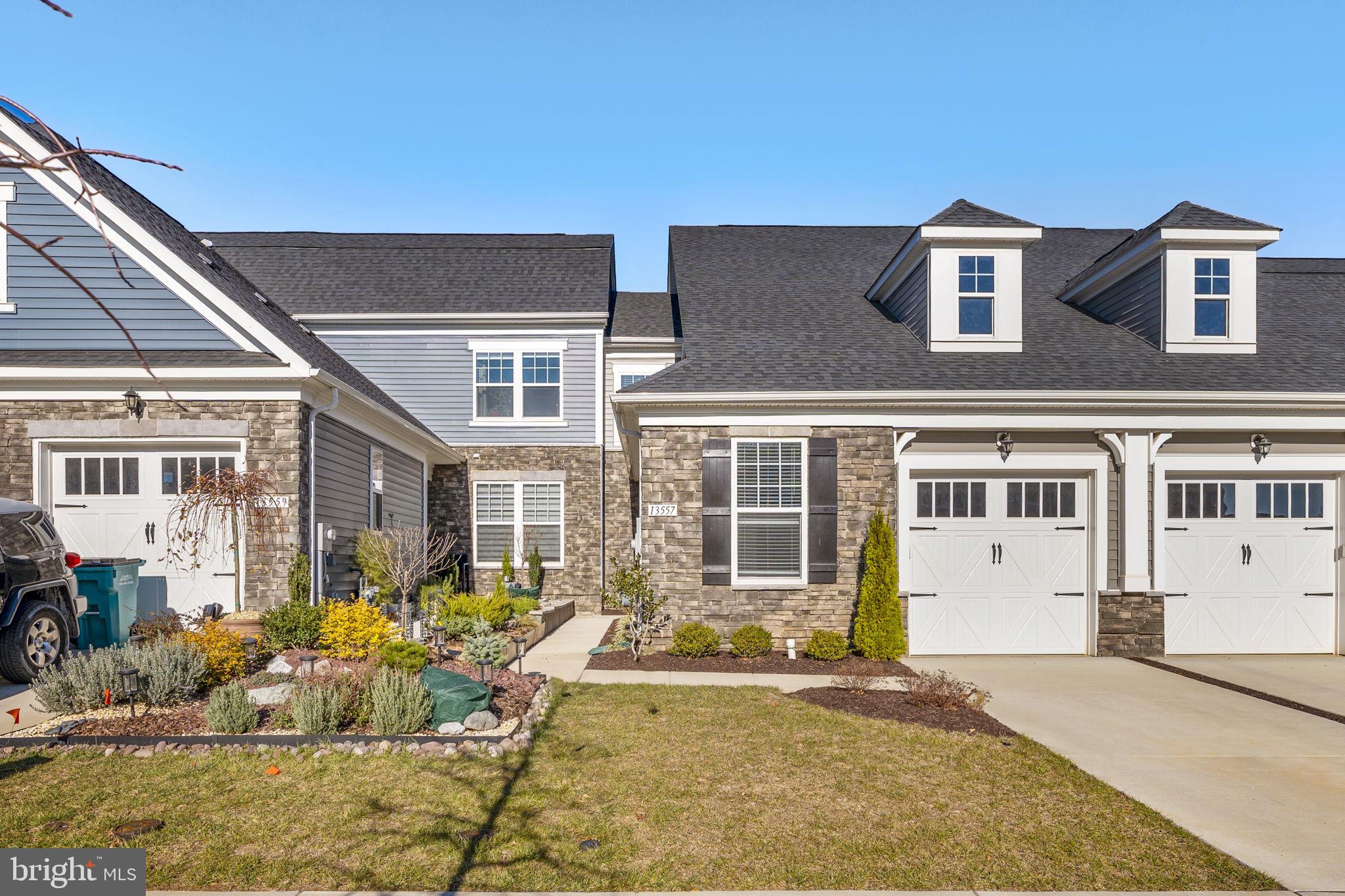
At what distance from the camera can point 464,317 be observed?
1969cm

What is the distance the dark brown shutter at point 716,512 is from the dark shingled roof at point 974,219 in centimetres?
468

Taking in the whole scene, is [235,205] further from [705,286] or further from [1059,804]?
[705,286]

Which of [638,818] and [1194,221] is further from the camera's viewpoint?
[1194,221]

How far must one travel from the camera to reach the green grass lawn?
15.5ft

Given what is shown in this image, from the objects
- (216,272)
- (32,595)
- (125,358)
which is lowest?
(32,595)

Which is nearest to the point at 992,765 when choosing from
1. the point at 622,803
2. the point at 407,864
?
the point at 622,803

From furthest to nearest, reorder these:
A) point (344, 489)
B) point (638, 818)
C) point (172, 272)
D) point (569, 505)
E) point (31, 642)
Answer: point (569, 505)
point (344, 489)
point (172, 272)
point (31, 642)
point (638, 818)

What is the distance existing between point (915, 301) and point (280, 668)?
10178 mm

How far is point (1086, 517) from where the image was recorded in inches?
503

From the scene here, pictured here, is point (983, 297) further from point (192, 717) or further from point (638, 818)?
point (192, 717)

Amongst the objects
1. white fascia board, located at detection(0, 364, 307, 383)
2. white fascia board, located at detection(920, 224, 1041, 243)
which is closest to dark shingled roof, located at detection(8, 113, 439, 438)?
white fascia board, located at detection(0, 364, 307, 383)

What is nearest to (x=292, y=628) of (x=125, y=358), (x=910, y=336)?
(x=125, y=358)

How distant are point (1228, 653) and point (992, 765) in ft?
26.7

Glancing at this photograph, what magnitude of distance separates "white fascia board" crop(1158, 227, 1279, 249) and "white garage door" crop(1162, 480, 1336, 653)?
342 cm
